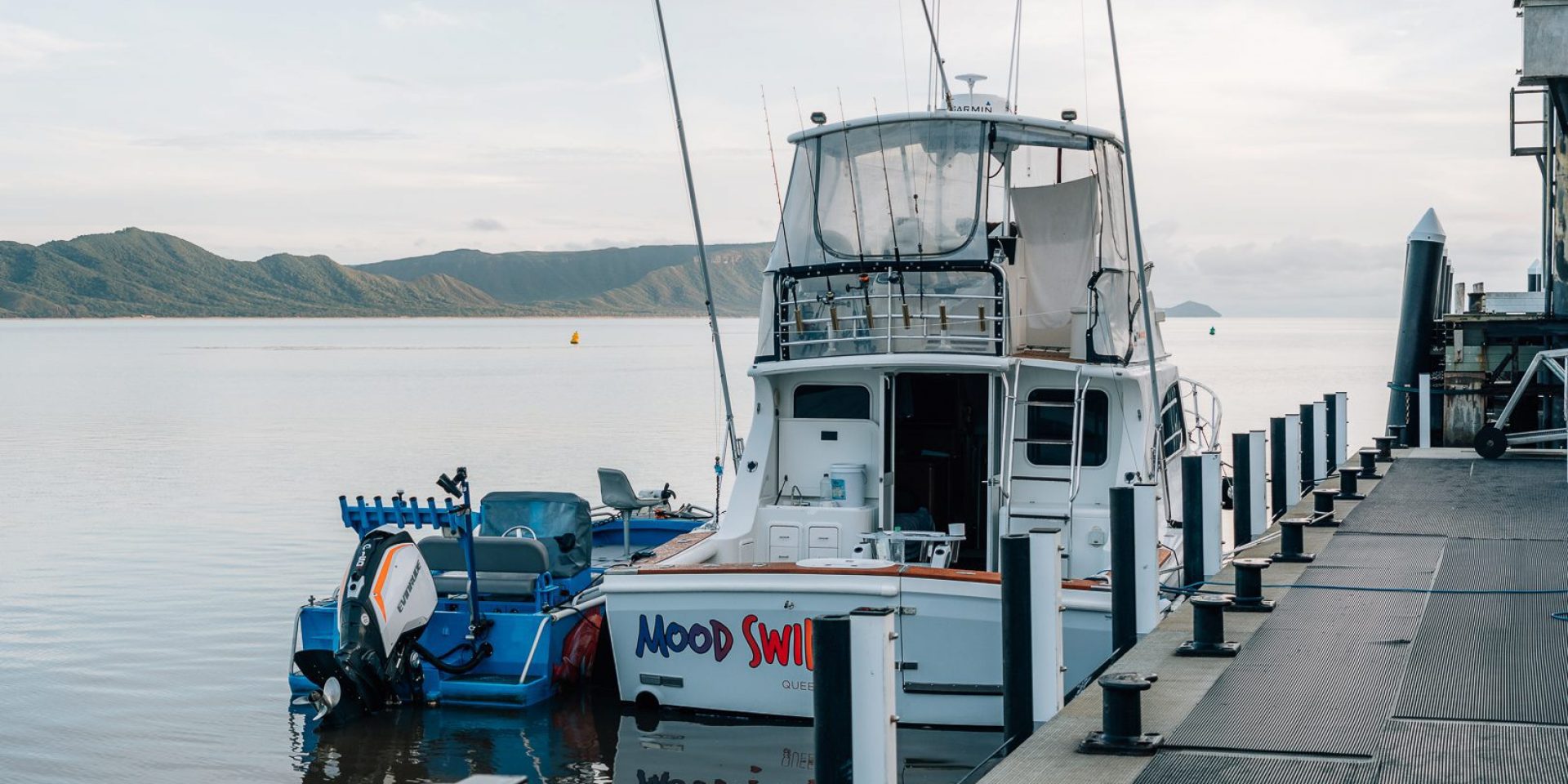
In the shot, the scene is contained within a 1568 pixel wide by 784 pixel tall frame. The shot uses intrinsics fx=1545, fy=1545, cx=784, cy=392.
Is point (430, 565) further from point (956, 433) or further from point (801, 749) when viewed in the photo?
point (956, 433)

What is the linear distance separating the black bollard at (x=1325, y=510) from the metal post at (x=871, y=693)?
898 cm

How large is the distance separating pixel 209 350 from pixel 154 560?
14996cm

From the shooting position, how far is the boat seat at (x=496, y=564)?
13.6 m

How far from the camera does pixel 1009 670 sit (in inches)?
318

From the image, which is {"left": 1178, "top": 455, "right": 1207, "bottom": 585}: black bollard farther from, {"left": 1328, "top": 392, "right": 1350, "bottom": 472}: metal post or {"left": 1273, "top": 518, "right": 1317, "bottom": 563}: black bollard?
{"left": 1328, "top": 392, "right": 1350, "bottom": 472}: metal post

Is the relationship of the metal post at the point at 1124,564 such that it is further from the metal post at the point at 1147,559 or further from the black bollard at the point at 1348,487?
the black bollard at the point at 1348,487

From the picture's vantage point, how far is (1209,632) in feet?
29.1

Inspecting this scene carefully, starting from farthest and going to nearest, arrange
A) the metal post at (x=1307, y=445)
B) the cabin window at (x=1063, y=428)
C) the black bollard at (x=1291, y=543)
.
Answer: the metal post at (x=1307, y=445)
the cabin window at (x=1063, y=428)
the black bollard at (x=1291, y=543)

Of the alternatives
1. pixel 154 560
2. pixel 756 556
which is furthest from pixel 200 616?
pixel 756 556

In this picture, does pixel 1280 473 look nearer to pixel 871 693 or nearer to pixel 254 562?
pixel 871 693

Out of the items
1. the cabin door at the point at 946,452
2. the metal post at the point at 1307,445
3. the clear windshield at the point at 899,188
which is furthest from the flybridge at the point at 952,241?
the metal post at the point at 1307,445

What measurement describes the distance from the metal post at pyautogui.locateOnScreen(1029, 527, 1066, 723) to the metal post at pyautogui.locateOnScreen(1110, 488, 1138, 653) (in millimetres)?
1505

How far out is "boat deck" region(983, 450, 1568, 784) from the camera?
649 centimetres

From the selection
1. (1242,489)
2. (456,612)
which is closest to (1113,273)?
(1242,489)
